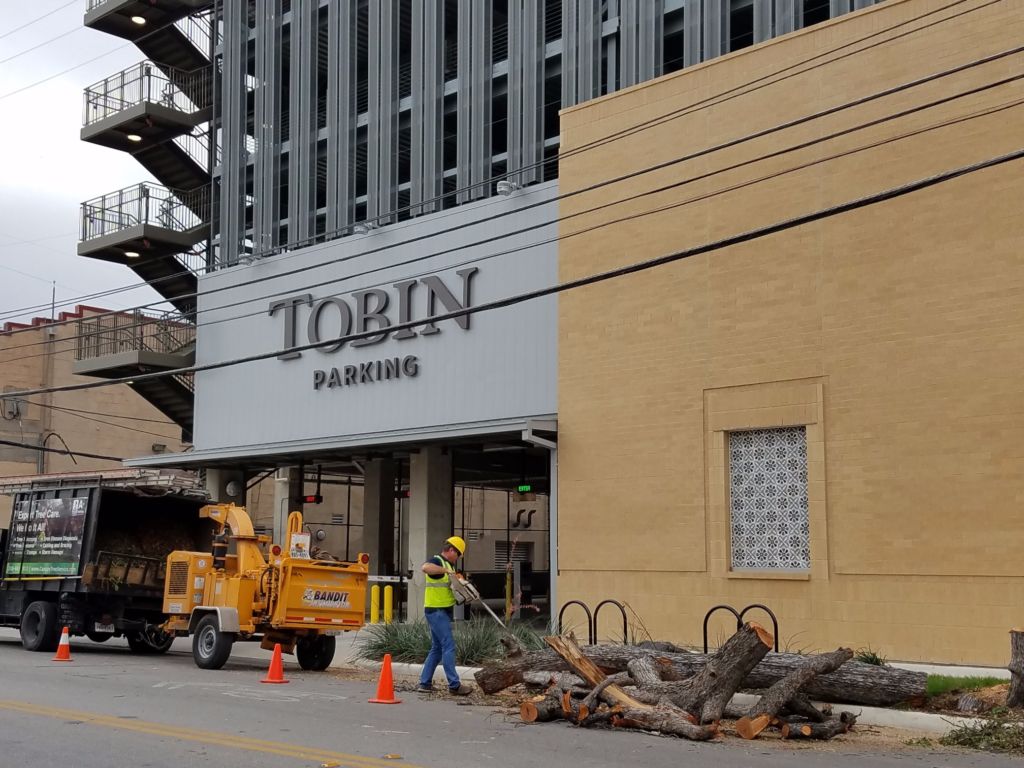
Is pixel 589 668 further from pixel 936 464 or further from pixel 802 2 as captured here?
pixel 802 2

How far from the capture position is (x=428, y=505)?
26719 mm

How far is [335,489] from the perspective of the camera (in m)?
45.8

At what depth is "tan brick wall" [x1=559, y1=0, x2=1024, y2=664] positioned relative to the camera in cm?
1659

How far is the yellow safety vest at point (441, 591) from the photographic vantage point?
1423cm

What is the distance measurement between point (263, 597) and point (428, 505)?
9.33 metres

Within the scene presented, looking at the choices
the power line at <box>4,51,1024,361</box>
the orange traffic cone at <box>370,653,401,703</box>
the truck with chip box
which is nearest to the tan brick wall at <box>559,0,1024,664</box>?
the power line at <box>4,51,1024,361</box>

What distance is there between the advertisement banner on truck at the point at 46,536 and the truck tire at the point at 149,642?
1.61m

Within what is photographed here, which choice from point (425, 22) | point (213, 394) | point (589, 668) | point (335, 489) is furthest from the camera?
point (335, 489)

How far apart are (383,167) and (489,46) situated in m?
3.72

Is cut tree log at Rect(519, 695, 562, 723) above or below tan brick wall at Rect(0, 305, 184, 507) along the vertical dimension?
below

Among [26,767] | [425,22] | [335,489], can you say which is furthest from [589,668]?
[335,489]

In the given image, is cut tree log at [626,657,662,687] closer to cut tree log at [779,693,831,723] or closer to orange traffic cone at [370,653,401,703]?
cut tree log at [779,693,831,723]

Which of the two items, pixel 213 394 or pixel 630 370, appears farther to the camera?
pixel 213 394

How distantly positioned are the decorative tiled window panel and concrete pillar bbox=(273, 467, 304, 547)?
14.5m
